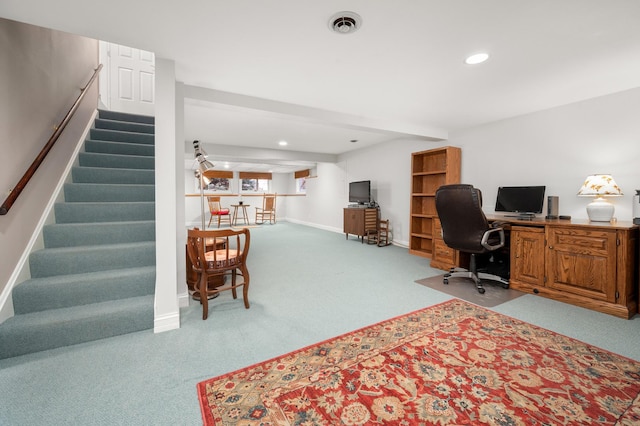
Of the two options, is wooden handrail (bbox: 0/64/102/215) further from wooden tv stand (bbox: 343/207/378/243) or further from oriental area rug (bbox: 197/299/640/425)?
wooden tv stand (bbox: 343/207/378/243)

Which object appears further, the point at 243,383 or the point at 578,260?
the point at 578,260

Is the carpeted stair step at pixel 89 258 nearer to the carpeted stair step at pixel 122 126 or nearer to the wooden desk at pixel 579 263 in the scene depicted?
the carpeted stair step at pixel 122 126

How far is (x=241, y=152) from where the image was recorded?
6020mm

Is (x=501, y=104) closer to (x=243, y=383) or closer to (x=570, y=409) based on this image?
(x=570, y=409)

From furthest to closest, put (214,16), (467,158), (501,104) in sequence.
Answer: (467,158) < (501,104) < (214,16)

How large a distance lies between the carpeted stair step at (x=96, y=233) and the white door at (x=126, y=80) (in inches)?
116

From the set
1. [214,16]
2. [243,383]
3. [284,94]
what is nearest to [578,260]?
[243,383]

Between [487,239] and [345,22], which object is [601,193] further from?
[345,22]

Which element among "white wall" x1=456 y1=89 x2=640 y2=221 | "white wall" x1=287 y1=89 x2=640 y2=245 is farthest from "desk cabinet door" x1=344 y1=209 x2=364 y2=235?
"white wall" x1=456 y1=89 x2=640 y2=221

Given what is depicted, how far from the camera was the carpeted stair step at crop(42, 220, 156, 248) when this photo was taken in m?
2.35

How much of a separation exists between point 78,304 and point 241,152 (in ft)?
14.6

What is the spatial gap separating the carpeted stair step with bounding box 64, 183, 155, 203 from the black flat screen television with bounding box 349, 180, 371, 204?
4.29 m

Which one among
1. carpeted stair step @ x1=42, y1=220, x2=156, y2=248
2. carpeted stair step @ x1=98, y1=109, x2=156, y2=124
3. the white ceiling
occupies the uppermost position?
carpeted stair step @ x1=98, y1=109, x2=156, y2=124

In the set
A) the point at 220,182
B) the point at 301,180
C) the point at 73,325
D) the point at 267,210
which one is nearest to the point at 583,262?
the point at 73,325
